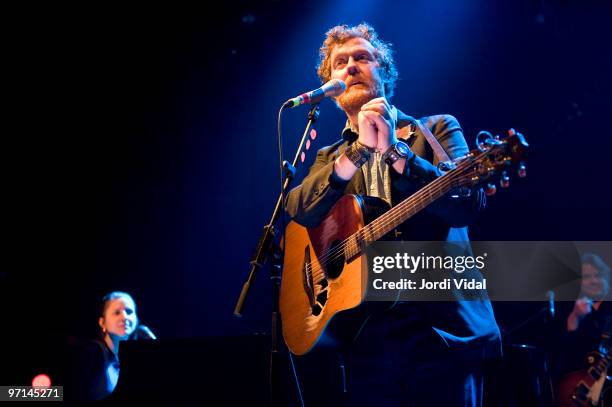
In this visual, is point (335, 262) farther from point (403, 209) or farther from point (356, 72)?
point (356, 72)

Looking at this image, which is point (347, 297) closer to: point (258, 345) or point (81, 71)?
point (258, 345)

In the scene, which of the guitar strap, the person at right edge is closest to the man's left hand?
the person at right edge

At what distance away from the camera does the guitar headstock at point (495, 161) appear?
1929mm

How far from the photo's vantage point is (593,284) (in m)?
5.57

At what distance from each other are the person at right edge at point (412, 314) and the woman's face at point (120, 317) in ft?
10.6

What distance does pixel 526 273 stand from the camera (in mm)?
5094

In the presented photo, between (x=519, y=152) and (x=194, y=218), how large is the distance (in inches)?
167

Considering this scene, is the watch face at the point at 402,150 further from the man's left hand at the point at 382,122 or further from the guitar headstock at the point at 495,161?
the guitar headstock at the point at 495,161

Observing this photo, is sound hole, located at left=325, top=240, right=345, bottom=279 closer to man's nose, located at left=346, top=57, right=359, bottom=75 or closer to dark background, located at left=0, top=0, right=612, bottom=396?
man's nose, located at left=346, top=57, right=359, bottom=75

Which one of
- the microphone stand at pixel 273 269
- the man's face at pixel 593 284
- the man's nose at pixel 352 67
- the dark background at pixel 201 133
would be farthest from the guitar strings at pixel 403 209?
the man's face at pixel 593 284

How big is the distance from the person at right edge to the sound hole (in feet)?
0.65

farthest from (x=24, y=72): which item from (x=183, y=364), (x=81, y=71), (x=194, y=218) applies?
(x=183, y=364)

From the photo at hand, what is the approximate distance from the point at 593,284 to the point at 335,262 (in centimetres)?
408

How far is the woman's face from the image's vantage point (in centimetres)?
524
